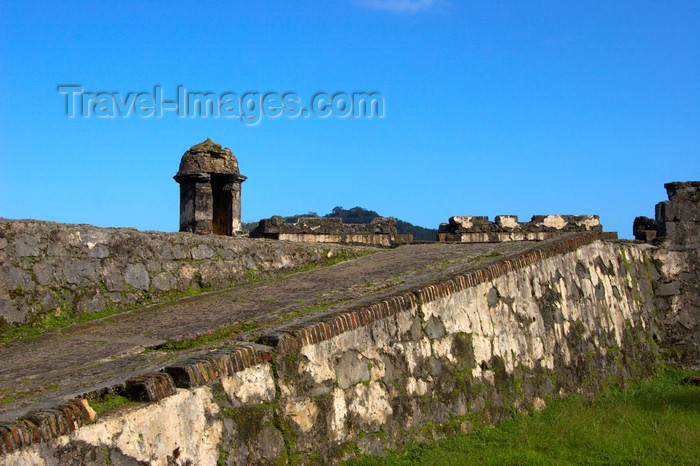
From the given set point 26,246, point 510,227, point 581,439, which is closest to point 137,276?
point 26,246

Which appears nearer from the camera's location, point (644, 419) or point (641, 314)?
point (644, 419)

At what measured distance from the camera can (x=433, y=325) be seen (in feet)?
19.8

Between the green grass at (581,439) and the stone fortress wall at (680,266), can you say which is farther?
the stone fortress wall at (680,266)

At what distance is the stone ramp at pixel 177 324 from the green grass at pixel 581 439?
1322 millimetres

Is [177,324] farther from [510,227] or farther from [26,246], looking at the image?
[510,227]

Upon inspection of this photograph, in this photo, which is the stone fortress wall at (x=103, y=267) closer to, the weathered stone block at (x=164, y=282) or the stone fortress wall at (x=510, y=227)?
the weathered stone block at (x=164, y=282)

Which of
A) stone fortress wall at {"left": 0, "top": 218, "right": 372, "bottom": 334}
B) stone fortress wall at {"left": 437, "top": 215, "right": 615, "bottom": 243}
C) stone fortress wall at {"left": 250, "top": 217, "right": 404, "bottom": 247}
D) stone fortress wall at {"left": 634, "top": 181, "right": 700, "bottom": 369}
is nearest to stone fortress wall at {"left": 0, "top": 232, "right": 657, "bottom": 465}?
stone fortress wall at {"left": 634, "top": 181, "right": 700, "bottom": 369}

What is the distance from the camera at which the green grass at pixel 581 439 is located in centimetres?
520

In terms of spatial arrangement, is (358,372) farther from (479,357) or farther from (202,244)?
(202,244)

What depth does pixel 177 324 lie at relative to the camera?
632 cm

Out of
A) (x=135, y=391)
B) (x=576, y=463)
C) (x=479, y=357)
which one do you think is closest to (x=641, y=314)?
(x=479, y=357)

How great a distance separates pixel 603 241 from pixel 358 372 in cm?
530

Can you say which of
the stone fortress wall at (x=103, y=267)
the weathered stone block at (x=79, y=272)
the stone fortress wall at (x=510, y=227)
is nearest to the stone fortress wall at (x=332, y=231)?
the stone fortress wall at (x=510, y=227)

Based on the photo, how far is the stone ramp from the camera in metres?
4.52
